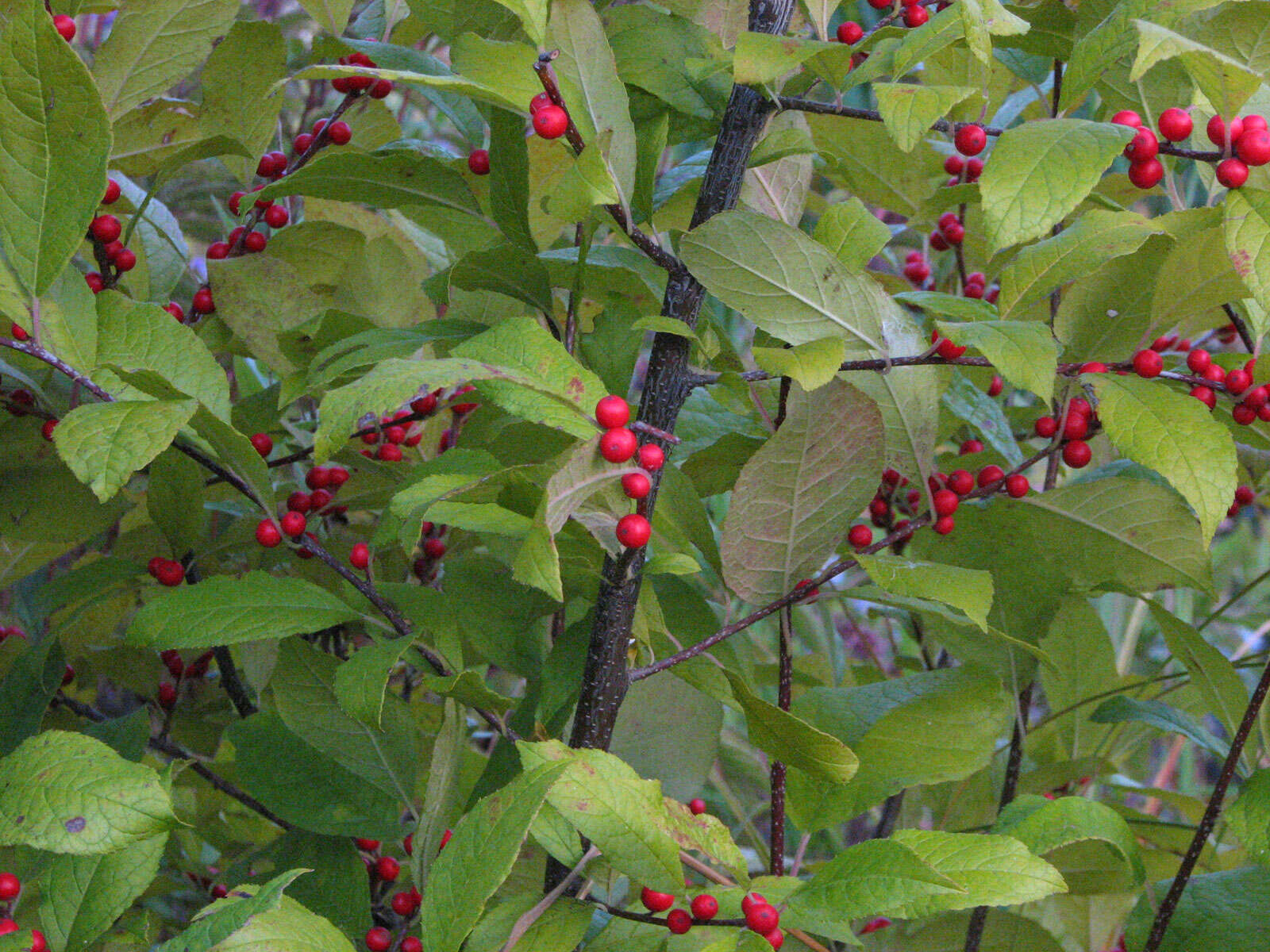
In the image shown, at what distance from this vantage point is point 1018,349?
0.50 metres

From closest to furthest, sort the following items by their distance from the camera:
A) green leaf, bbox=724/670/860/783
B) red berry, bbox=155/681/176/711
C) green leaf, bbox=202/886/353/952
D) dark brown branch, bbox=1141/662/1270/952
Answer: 1. green leaf, bbox=202/886/353/952
2. green leaf, bbox=724/670/860/783
3. dark brown branch, bbox=1141/662/1270/952
4. red berry, bbox=155/681/176/711

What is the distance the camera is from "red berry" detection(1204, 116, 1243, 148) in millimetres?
516

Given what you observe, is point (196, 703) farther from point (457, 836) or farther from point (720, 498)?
point (720, 498)

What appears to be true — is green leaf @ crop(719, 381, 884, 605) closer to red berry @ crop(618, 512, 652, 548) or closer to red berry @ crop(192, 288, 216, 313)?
red berry @ crop(618, 512, 652, 548)

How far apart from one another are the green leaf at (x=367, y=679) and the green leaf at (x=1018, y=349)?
1.03 feet

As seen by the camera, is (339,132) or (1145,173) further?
(339,132)

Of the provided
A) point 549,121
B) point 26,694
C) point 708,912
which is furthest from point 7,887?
point 549,121

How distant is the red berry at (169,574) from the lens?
76 cm

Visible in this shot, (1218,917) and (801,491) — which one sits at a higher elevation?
(801,491)

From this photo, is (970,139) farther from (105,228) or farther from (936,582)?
(105,228)

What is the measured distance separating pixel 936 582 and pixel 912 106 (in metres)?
0.21

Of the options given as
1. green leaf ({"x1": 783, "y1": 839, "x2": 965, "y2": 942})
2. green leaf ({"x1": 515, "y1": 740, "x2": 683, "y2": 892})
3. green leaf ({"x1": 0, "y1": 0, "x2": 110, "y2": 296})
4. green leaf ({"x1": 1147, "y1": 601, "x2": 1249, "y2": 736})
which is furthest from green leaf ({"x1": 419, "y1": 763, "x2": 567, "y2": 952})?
green leaf ({"x1": 1147, "y1": 601, "x2": 1249, "y2": 736})

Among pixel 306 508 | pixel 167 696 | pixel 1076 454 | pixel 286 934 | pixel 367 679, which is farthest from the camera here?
pixel 167 696

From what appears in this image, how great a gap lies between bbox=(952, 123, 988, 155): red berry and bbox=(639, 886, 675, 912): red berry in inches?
15.3
